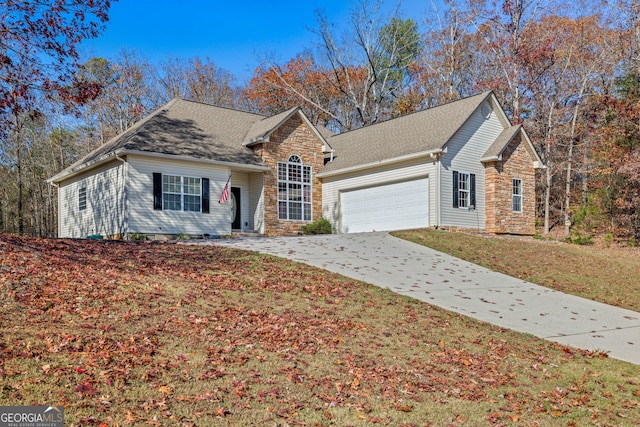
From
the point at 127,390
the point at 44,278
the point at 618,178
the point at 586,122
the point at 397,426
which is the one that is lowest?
the point at 397,426

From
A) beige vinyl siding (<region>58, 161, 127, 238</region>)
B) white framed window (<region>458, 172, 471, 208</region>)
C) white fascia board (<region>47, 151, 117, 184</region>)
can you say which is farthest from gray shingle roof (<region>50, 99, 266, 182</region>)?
white framed window (<region>458, 172, 471, 208</region>)

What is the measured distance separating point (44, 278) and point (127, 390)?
4.04 m

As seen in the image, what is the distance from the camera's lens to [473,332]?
8312 millimetres

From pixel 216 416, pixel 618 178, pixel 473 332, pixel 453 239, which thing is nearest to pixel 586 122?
pixel 618 178

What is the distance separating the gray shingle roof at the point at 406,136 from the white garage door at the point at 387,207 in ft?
4.13

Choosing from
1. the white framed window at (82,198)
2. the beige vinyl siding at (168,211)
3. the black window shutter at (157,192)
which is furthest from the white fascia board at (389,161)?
the white framed window at (82,198)

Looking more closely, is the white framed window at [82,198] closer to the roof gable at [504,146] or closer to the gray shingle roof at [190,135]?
the gray shingle roof at [190,135]

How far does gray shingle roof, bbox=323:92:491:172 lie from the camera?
20875 millimetres

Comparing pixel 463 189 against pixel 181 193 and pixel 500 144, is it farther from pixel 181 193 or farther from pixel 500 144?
pixel 181 193

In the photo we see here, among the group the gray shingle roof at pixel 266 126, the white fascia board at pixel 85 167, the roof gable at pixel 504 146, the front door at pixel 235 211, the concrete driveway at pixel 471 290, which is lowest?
the concrete driveway at pixel 471 290

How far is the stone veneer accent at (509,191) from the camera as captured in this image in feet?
71.4

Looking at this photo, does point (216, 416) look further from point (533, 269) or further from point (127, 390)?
point (533, 269)

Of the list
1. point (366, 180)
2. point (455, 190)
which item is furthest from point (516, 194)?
point (366, 180)

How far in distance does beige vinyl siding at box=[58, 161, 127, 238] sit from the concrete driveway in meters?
5.02
